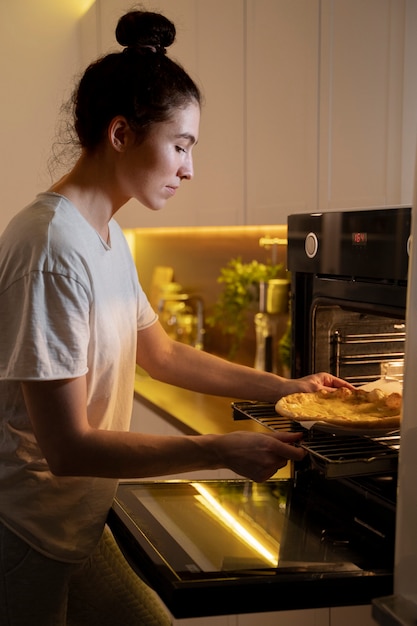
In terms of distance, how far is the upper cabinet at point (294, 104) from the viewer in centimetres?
189

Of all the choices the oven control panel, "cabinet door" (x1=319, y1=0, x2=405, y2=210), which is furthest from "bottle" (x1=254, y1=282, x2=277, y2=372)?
the oven control panel

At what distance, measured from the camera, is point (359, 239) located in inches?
48.7

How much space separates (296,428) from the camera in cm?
133

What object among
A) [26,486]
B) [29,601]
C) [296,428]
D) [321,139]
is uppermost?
[321,139]

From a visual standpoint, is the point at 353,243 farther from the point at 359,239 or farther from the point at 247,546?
the point at 247,546

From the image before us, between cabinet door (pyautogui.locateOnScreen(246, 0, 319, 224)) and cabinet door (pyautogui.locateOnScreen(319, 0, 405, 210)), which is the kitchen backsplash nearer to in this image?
cabinet door (pyautogui.locateOnScreen(246, 0, 319, 224))

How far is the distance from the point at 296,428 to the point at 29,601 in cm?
51

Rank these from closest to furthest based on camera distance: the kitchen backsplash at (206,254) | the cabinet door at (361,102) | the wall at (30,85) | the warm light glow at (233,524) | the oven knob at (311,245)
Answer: the warm light glow at (233,524) → the oven knob at (311,245) → the cabinet door at (361,102) → the kitchen backsplash at (206,254) → the wall at (30,85)

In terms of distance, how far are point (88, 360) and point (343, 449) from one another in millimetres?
430

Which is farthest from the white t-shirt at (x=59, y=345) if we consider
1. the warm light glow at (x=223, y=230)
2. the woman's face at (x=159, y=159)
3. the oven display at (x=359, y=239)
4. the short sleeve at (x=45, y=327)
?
the warm light glow at (x=223, y=230)

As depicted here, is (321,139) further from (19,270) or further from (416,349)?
(416,349)

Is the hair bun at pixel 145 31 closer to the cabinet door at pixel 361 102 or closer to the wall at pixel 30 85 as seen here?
the cabinet door at pixel 361 102

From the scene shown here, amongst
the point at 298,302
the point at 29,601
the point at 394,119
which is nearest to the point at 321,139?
the point at 394,119

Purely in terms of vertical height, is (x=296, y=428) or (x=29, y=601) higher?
(x=296, y=428)
